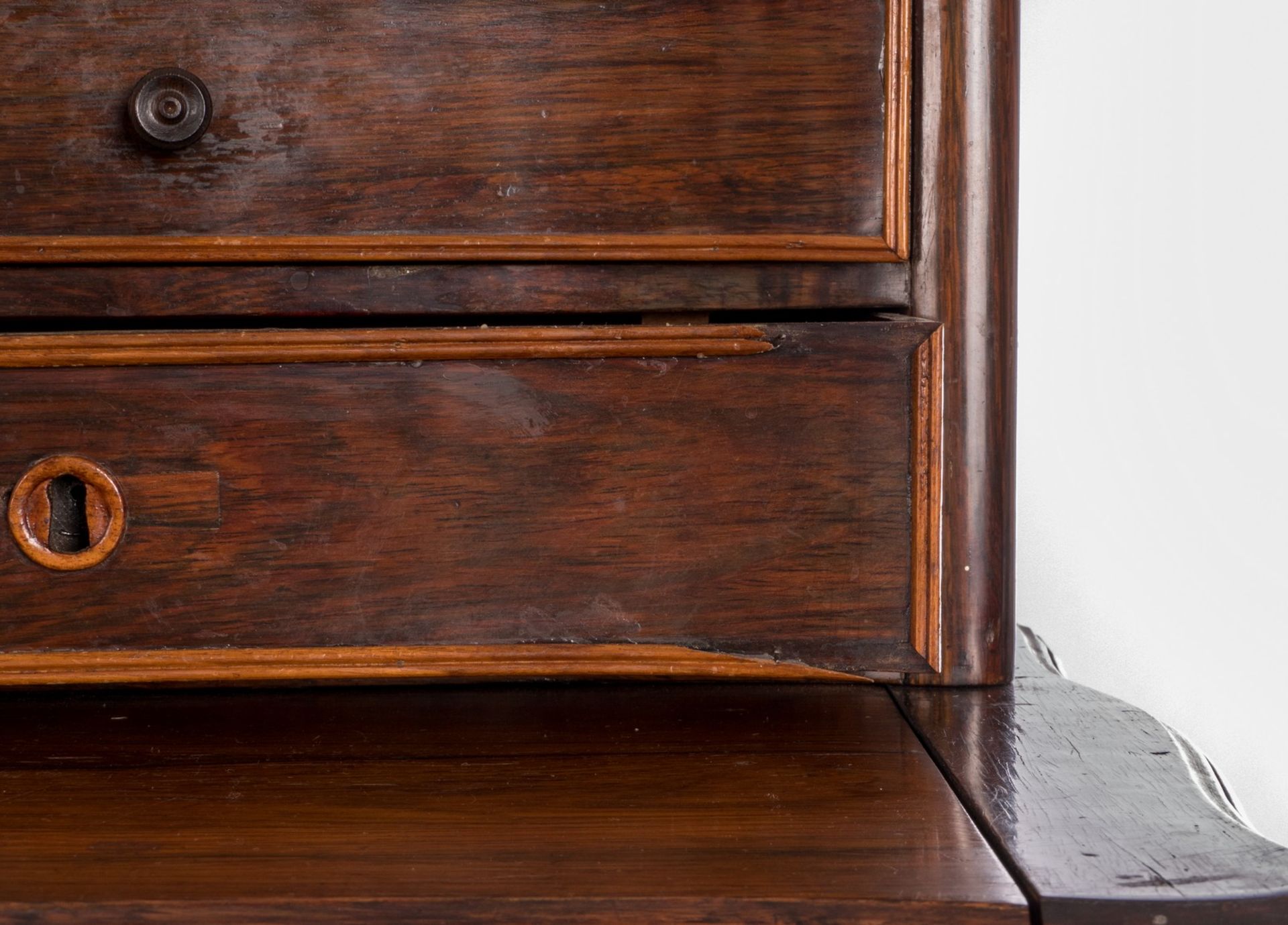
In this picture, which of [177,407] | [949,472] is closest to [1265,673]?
[949,472]

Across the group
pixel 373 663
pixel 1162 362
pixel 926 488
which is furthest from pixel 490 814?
pixel 1162 362

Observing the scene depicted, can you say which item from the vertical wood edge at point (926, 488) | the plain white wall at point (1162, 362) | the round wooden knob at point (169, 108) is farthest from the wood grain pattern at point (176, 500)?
the plain white wall at point (1162, 362)

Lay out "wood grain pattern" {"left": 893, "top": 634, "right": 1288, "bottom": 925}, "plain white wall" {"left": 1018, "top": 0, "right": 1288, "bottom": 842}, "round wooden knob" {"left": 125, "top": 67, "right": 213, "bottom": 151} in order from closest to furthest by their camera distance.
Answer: "wood grain pattern" {"left": 893, "top": 634, "right": 1288, "bottom": 925}
"round wooden knob" {"left": 125, "top": 67, "right": 213, "bottom": 151}
"plain white wall" {"left": 1018, "top": 0, "right": 1288, "bottom": 842}

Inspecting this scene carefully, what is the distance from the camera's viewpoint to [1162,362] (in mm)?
944

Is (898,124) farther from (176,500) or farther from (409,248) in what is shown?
(176,500)

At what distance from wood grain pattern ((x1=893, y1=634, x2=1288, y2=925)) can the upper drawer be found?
220mm

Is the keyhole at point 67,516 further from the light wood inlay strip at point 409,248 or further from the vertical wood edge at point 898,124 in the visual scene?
the vertical wood edge at point 898,124

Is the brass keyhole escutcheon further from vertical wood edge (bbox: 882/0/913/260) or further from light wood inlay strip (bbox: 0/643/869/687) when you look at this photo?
vertical wood edge (bbox: 882/0/913/260)

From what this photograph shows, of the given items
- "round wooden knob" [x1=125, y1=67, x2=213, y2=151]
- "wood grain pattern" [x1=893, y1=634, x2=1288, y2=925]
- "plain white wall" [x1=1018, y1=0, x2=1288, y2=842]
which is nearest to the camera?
"wood grain pattern" [x1=893, y1=634, x2=1288, y2=925]

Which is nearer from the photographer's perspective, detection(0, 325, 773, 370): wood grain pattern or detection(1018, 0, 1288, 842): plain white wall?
detection(0, 325, 773, 370): wood grain pattern

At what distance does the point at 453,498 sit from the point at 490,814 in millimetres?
157

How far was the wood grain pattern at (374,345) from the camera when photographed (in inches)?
19.7

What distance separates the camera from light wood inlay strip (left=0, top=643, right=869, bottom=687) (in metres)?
0.51

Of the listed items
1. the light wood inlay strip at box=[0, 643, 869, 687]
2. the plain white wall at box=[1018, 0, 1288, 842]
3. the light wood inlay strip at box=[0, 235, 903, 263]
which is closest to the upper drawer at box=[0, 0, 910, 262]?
the light wood inlay strip at box=[0, 235, 903, 263]
